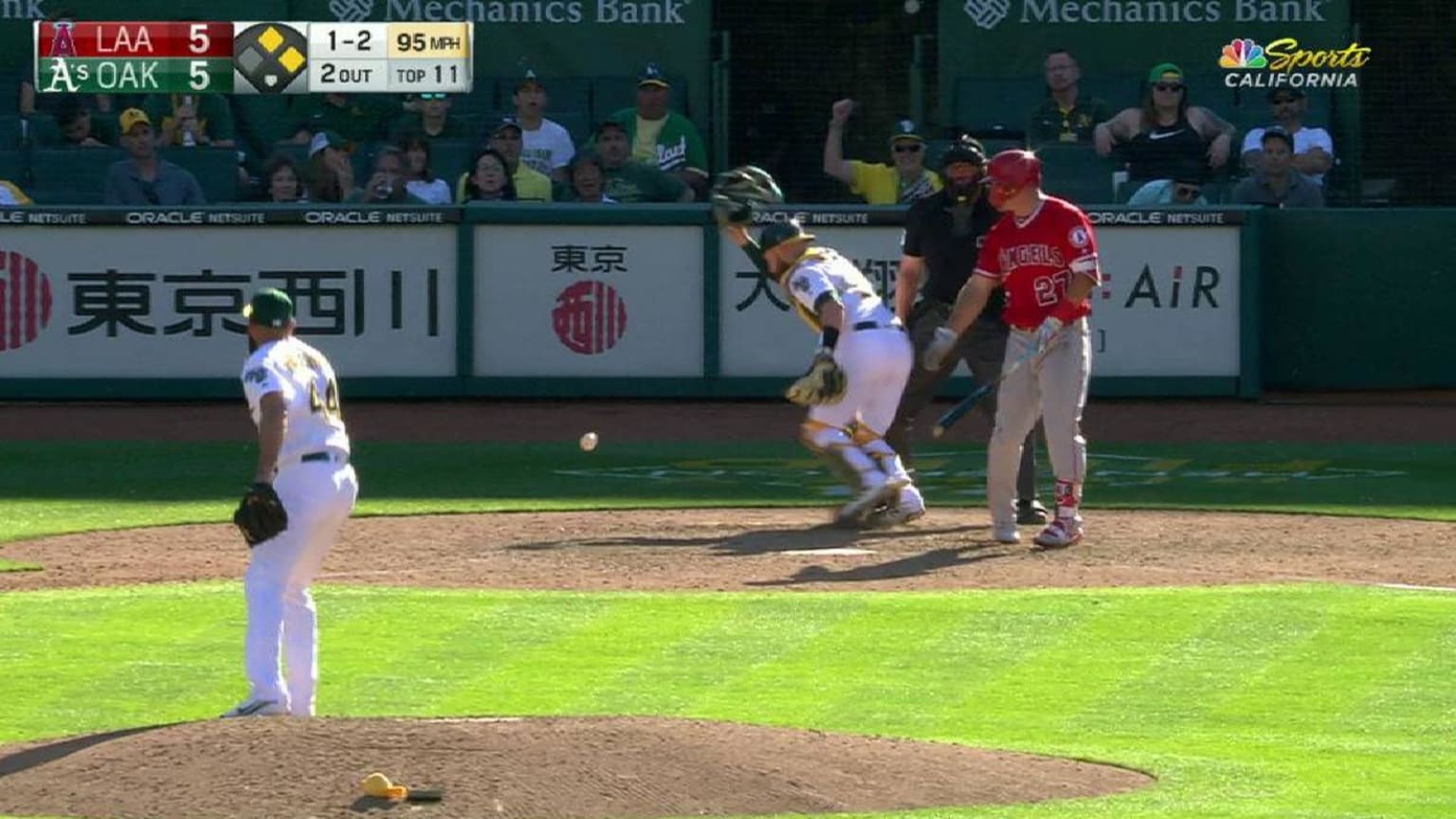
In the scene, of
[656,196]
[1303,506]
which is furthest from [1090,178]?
[1303,506]

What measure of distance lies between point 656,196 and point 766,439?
253 cm

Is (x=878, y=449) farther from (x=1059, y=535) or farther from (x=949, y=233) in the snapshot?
(x=949, y=233)

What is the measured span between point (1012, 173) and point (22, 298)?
9.10 m

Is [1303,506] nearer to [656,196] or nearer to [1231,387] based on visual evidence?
[1231,387]

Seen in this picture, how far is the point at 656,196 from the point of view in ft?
63.4

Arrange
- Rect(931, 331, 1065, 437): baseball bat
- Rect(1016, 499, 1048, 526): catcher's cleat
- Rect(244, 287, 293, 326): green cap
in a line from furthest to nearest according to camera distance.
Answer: Rect(1016, 499, 1048, 526): catcher's cleat < Rect(931, 331, 1065, 437): baseball bat < Rect(244, 287, 293, 326): green cap

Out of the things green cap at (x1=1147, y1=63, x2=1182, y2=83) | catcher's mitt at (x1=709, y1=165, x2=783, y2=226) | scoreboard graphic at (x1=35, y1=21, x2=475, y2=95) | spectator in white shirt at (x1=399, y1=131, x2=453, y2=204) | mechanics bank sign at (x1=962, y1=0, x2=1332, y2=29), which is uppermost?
mechanics bank sign at (x1=962, y1=0, x2=1332, y2=29)

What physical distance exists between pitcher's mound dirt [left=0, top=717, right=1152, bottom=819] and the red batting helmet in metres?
4.65

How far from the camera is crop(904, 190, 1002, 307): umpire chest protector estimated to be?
13461 mm

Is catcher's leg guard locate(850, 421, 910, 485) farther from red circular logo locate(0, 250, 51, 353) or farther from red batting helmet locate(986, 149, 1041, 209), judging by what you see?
red circular logo locate(0, 250, 51, 353)

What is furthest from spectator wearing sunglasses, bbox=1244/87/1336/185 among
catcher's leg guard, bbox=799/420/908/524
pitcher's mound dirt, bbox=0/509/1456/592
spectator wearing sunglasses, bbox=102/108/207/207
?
spectator wearing sunglasses, bbox=102/108/207/207

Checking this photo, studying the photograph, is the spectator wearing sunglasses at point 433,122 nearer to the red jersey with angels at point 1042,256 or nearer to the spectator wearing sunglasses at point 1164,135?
the spectator wearing sunglasses at point 1164,135

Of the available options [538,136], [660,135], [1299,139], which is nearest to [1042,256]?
[660,135]

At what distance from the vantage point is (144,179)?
19047 millimetres
